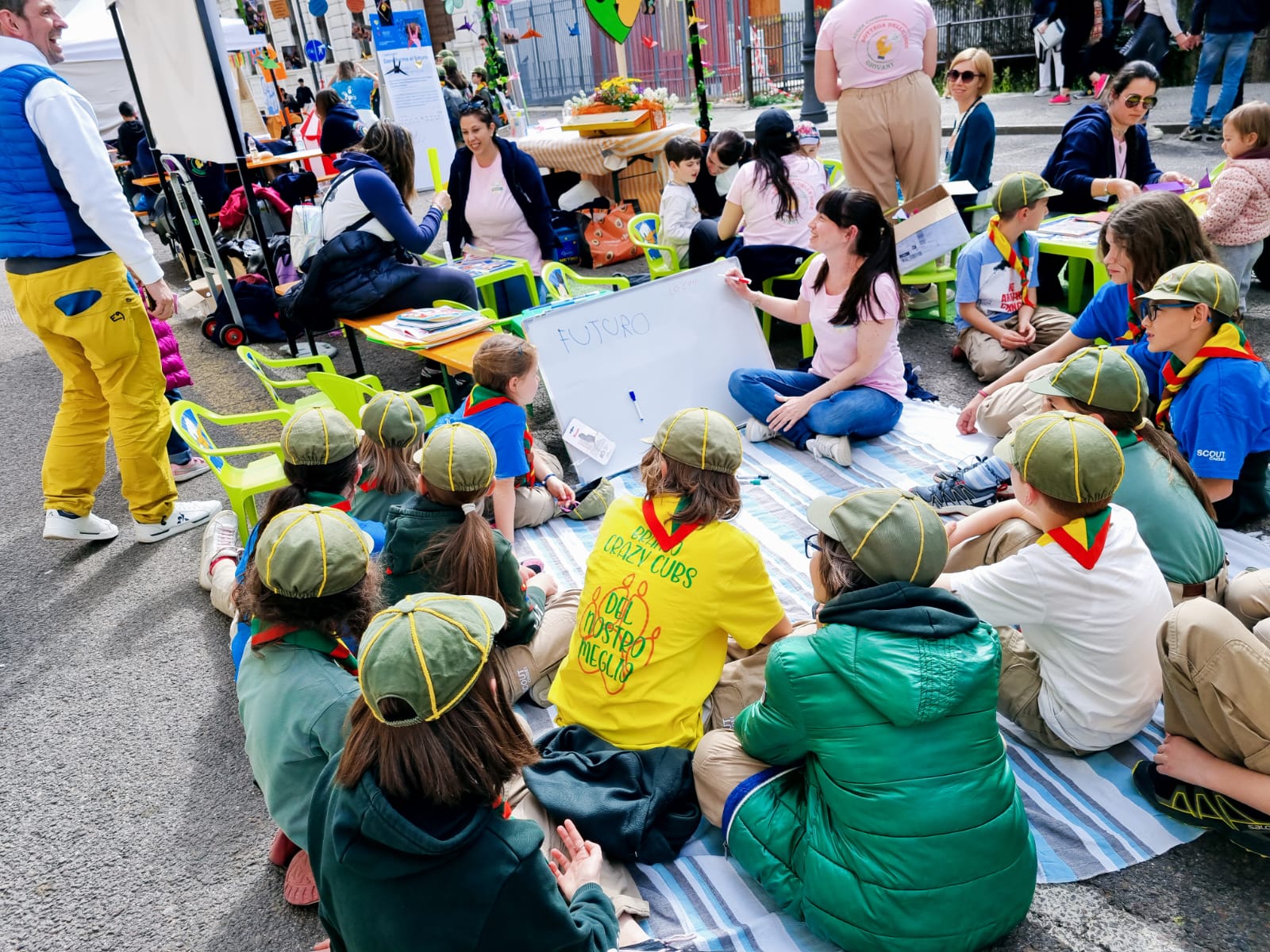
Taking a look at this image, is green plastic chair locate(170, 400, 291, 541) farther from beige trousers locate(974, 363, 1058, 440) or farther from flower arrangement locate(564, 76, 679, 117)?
flower arrangement locate(564, 76, 679, 117)

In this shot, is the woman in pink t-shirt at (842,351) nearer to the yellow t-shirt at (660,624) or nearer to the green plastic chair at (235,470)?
the yellow t-shirt at (660,624)

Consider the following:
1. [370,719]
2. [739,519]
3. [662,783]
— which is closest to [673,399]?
[739,519]

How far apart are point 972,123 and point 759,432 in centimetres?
281

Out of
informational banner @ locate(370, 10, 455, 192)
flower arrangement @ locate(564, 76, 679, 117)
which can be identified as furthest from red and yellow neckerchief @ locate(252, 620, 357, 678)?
informational banner @ locate(370, 10, 455, 192)

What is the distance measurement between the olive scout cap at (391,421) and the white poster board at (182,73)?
2.95 metres

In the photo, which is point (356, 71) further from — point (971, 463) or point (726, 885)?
point (726, 885)

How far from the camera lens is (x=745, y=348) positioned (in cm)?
493

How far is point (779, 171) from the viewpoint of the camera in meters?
5.44

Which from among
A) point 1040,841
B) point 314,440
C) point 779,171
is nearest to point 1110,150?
point 779,171

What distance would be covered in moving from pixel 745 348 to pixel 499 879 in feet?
12.1

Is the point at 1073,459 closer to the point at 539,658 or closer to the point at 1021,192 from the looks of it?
the point at 539,658

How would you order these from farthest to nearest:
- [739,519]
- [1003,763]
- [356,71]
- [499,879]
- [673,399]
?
[356,71], [673,399], [739,519], [1003,763], [499,879]

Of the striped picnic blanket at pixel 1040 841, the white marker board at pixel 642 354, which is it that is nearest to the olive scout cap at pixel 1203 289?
the striped picnic blanket at pixel 1040 841

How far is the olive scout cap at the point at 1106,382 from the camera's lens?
105 inches
